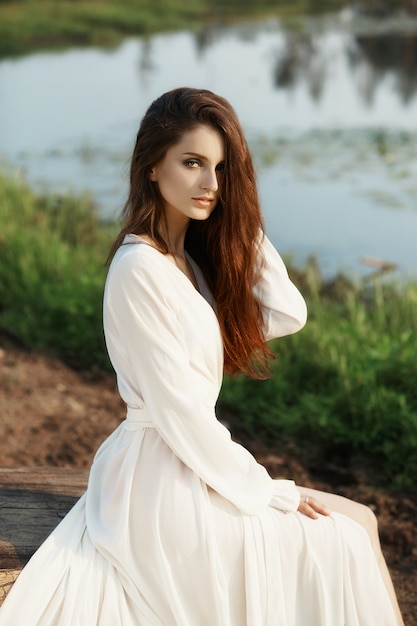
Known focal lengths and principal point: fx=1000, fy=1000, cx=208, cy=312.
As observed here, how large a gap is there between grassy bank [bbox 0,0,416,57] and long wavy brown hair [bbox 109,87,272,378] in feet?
46.9

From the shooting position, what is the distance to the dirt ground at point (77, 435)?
143 inches

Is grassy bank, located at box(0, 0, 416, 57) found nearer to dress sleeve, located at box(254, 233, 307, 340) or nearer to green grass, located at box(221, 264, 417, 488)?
green grass, located at box(221, 264, 417, 488)

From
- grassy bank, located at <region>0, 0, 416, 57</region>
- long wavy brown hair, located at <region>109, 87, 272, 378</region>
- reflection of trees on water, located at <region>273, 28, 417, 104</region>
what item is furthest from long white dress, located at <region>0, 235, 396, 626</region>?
grassy bank, located at <region>0, 0, 416, 57</region>

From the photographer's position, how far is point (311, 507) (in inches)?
96.1

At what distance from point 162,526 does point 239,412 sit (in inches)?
94.2

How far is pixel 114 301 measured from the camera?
234 cm

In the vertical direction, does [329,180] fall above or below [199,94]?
below

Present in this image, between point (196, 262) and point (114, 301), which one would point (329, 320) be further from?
point (114, 301)

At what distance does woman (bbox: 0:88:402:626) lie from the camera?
230 cm

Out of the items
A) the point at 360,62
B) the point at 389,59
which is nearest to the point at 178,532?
the point at 360,62

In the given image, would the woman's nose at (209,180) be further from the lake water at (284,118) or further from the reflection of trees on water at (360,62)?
the reflection of trees on water at (360,62)

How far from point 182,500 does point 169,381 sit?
28 cm

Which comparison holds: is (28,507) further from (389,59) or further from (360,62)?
(389,59)

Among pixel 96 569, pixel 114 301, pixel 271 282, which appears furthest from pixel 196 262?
pixel 96 569
